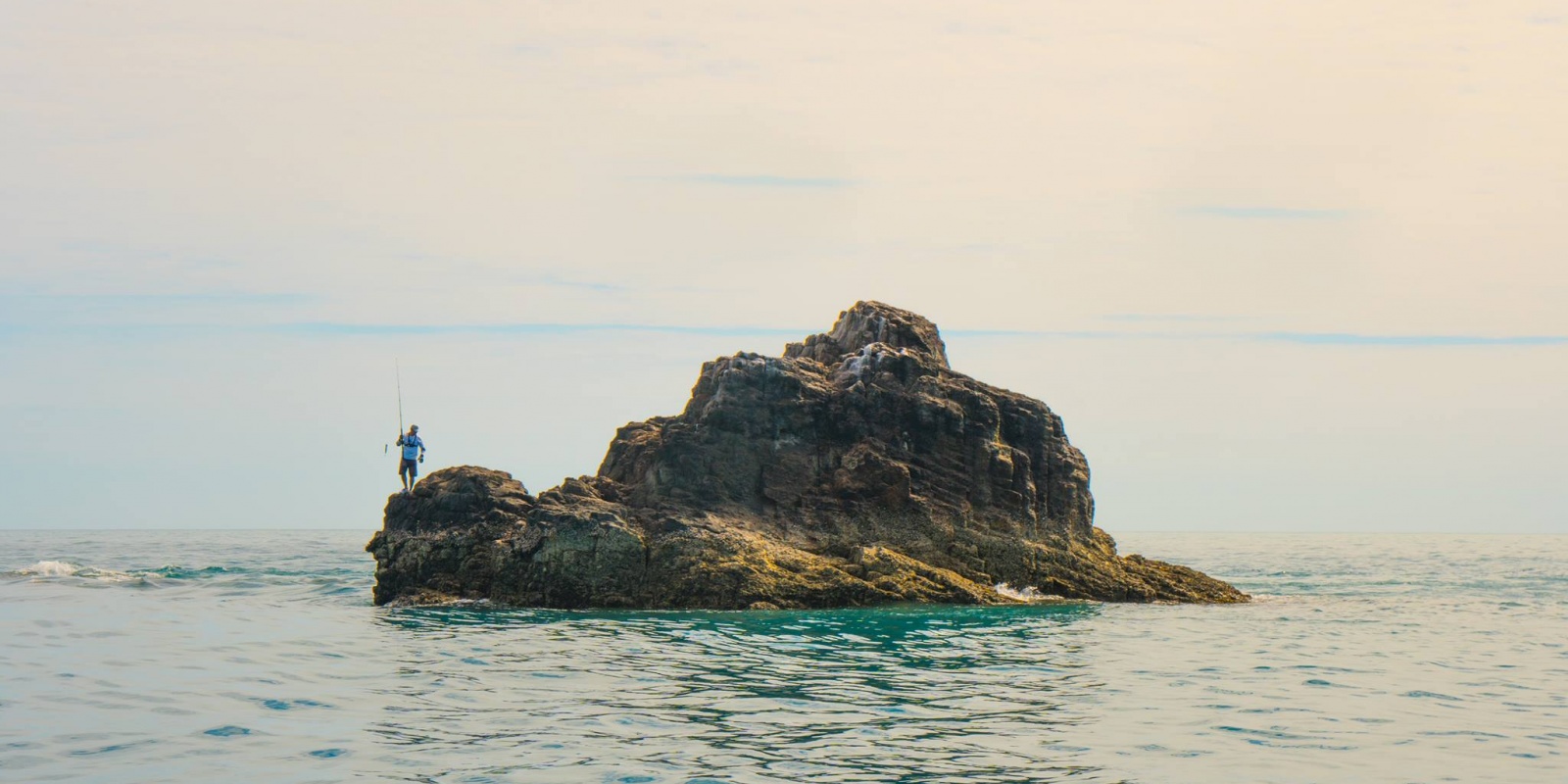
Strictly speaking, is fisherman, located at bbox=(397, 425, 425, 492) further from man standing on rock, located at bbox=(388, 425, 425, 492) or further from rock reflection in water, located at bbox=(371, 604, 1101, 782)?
rock reflection in water, located at bbox=(371, 604, 1101, 782)

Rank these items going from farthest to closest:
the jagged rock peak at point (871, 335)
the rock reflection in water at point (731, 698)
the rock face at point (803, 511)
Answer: the jagged rock peak at point (871, 335)
the rock face at point (803, 511)
the rock reflection in water at point (731, 698)

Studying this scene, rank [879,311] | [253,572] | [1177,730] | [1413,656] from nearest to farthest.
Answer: [1177,730] < [1413,656] < [879,311] < [253,572]

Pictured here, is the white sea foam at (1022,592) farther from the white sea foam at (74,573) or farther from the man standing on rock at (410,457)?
the white sea foam at (74,573)

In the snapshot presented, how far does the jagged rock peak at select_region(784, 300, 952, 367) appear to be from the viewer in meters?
36.0

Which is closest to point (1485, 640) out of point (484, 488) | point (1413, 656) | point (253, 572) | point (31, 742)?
point (1413, 656)

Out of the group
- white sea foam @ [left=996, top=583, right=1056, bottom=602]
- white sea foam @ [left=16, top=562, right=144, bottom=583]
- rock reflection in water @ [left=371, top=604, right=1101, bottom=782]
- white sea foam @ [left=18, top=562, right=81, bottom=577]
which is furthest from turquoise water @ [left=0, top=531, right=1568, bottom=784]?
white sea foam @ [left=18, top=562, right=81, bottom=577]

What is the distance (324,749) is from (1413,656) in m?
19.1

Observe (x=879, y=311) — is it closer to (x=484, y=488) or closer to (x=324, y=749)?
(x=484, y=488)

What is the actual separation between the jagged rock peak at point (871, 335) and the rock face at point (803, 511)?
0.10 metres

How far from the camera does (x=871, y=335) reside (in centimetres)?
3631

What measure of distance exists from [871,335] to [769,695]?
19.6 m

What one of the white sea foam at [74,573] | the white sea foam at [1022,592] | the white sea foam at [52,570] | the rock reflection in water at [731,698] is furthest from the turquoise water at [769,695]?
the white sea foam at [52,570]

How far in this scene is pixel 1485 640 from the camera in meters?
A: 26.5

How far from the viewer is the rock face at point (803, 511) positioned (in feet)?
96.3
